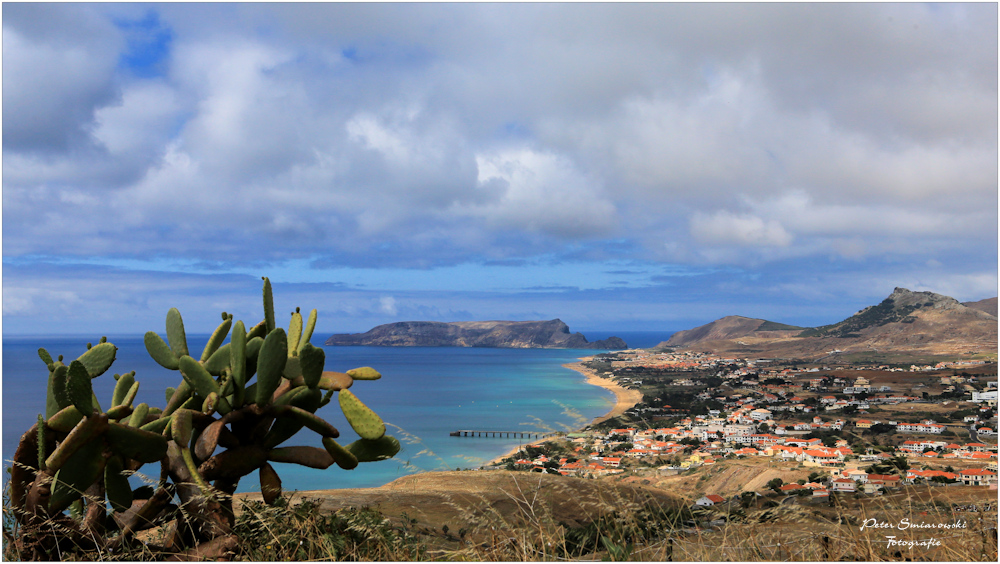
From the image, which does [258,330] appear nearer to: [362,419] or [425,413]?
[362,419]

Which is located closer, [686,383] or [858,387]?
[858,387]

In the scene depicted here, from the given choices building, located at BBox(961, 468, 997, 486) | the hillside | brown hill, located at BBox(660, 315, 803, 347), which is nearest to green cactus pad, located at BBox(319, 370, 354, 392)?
building, located at BBox(961, 468, 997, 486)

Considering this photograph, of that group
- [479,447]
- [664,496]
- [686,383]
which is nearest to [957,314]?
[686,383]

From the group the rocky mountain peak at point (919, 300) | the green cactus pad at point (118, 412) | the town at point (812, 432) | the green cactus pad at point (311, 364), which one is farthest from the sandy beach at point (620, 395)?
the rocky mountain peak at point (919, 300)

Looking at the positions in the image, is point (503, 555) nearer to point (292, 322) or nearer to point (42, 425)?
point (292, 322)

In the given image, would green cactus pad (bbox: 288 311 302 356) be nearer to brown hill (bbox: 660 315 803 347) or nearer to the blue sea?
the blue sea
